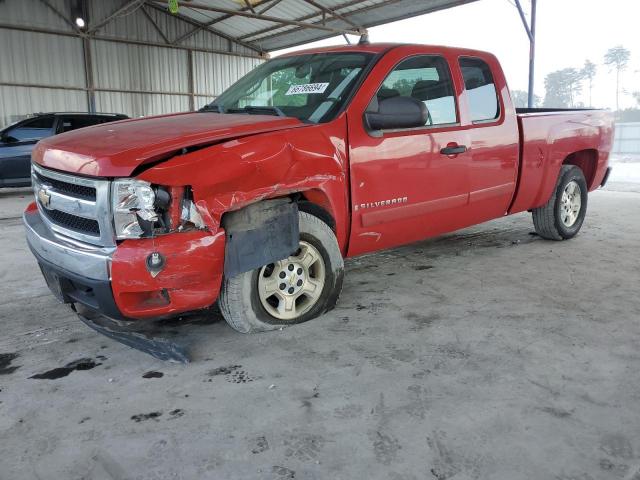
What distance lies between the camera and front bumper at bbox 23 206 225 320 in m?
2.49

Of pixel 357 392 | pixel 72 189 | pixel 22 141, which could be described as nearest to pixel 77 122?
pixel 22 141

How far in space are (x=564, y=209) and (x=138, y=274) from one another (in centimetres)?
448

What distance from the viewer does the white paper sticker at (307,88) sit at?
344 centimetres

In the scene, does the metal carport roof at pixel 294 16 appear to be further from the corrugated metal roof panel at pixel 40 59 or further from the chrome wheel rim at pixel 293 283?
the chrome wheel rim at pixel 293 283

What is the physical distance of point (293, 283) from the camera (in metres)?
3.15

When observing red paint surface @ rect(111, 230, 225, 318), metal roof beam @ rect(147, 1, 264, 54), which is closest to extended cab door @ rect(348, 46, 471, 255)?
red paint surface @ rect(111, 230, 225, 318)

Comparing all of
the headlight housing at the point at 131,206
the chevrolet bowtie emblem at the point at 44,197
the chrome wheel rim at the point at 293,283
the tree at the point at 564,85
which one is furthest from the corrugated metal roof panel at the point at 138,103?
the tree at the point at 564,85

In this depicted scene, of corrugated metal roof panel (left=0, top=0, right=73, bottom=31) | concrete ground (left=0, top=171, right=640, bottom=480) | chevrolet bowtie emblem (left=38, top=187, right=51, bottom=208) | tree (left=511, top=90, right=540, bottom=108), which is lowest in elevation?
concrete ground (left=0, top=171, right=640, bottom=480)

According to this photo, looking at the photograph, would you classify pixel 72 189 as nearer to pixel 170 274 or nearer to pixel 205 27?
pixel 170 274

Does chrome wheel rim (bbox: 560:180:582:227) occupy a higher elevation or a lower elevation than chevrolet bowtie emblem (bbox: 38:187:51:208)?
lower

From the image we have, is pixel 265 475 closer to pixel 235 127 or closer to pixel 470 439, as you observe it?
pixel 470 439

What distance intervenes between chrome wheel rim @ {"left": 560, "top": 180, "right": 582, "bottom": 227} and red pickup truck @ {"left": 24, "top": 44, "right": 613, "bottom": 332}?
0.91 metres

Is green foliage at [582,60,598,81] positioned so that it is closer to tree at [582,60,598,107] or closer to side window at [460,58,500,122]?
tree at [582,60,598,107]

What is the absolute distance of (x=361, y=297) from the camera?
3762 millimetres
